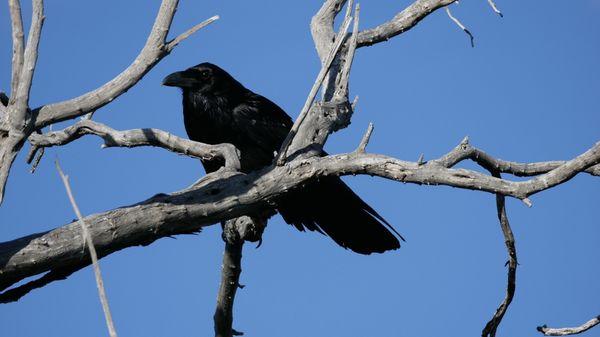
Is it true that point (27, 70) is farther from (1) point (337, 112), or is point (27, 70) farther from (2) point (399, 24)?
(2) point (399, 24)

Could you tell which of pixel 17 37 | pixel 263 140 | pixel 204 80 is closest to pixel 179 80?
pixel 204 80

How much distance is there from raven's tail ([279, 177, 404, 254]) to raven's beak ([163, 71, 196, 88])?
154cm

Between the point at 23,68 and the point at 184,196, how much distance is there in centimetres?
100

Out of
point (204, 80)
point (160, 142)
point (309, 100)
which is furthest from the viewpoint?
point (204, 80)

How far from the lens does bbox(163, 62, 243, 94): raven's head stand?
22.5 ft

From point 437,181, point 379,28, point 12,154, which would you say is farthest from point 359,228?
point 12,154

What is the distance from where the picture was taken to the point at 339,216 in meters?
6.02

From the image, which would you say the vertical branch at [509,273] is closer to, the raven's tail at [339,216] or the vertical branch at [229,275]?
the raven's tail at [339,216]

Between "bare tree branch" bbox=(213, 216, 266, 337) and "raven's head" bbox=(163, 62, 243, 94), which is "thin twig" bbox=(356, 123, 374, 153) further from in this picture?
"raven's head" bbox=(163, 62, 243, 94)

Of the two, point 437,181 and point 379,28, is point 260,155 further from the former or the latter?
point 437,181

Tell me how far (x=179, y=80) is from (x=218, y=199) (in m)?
2.96

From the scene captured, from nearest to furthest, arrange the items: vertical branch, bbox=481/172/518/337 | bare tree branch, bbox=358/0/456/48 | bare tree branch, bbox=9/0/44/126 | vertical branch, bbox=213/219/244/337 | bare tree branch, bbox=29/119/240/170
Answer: bare tree branch, bbox=9/0/44/126 → bare tree branch, bbox=29/119/240/170 → vertical branch, bbox=481/172/518/337 → vertical branch, bbox=213/219/244/337 → bare tree branch, bbox=358/0/456/48

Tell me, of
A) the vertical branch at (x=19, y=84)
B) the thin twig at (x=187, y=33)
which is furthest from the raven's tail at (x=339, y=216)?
the vertical branch at (x=19, y=84)

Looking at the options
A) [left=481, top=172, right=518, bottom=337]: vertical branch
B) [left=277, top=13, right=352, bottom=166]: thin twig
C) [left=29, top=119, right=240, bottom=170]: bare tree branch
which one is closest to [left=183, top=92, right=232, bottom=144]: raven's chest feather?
[left=29, top=119, right=240, bottom=170]: bare tree branch
